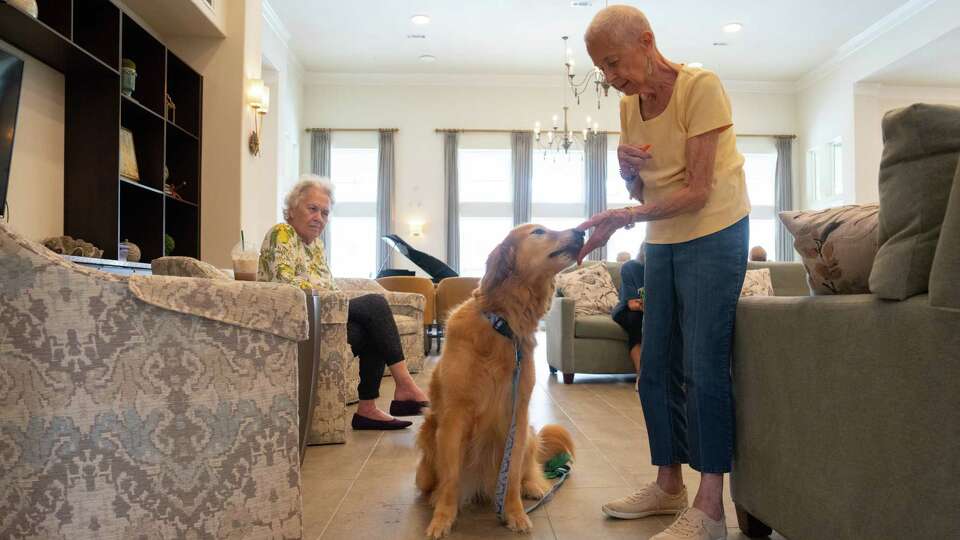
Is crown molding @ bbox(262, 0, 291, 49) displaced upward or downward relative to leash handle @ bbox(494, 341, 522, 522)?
upward

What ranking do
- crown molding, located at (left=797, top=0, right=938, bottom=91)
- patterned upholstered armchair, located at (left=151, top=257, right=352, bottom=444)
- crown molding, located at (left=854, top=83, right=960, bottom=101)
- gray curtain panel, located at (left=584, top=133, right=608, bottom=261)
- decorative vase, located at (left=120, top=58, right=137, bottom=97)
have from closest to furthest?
patterned upholstered armchair, located at (left=151, top=257, right=352, bottom=444) < decorative vase, located at (left=120, top=58, right=137, bottom=97) < crown molding, located at (left=797, top=0, right=938, bottom=91) < crown molding, located at (left=854, top=83, right=960, bottom=101) < gray curtain panel, located at (left=584, top=133, right=608, bottom=261)

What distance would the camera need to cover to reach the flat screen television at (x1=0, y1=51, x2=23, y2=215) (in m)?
3.10

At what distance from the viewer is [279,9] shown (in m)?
8.09

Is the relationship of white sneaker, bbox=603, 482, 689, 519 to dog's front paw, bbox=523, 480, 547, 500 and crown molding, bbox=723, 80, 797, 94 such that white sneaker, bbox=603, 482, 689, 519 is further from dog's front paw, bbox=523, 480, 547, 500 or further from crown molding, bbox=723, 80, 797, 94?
crown molding, bbox=723, 80, 797, 94

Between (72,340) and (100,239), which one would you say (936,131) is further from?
(100,239)

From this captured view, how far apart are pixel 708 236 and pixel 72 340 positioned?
145 cm

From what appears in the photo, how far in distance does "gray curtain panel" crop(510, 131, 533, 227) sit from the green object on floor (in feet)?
27.6

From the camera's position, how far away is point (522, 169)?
10.7 m

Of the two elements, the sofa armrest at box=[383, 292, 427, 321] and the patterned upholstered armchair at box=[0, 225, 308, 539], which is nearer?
the patterned upholstered armchair at box=[0, 225, 308, 539]

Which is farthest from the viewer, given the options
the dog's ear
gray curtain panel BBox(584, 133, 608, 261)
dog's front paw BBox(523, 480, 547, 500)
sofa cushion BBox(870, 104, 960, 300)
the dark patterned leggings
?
gray curtain panel BBox(584, 133, 608, 261)

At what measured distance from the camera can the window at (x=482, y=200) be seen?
10.9 meters

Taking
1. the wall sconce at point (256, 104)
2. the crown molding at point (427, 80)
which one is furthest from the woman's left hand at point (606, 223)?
the crown molding at point (427, 80)

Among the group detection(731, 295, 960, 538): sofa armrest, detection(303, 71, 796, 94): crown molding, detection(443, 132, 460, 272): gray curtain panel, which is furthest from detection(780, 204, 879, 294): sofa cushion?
detection(303, 71, 796, 94): crown molding

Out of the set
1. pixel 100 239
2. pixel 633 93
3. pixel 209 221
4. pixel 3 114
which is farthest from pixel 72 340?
pixel 209 221
